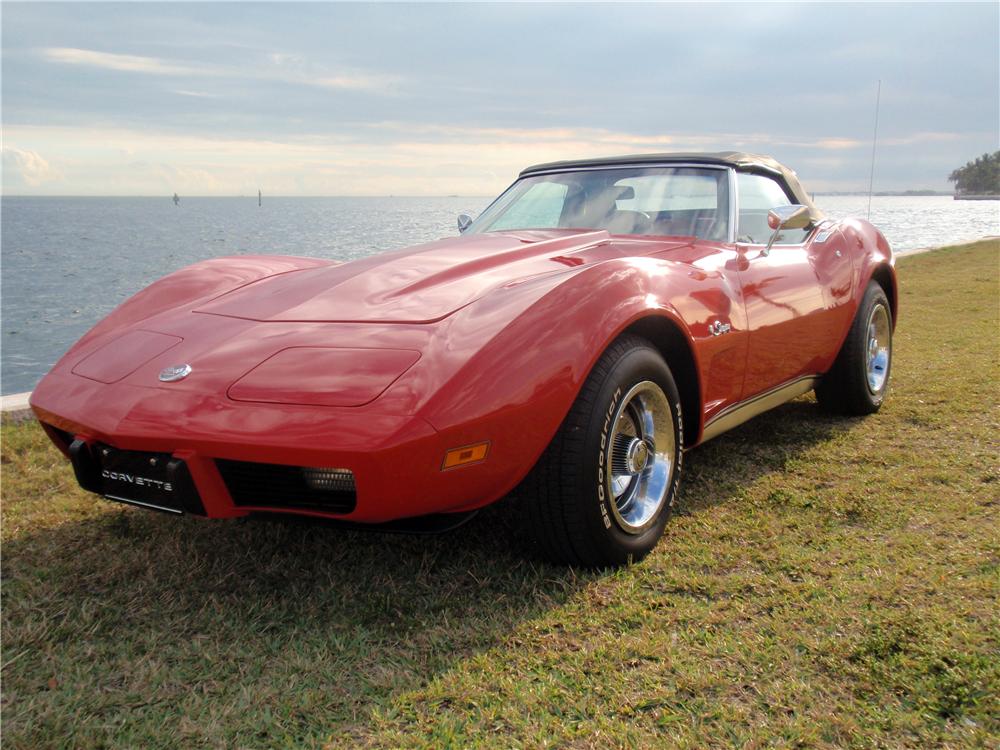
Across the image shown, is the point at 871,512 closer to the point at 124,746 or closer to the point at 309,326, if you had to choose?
the point at 309,326

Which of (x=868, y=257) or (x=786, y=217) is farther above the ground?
(x=786, y=217)

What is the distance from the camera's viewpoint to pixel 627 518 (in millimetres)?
2725

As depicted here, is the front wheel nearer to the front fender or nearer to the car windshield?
the front fender

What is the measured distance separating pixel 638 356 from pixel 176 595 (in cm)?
154

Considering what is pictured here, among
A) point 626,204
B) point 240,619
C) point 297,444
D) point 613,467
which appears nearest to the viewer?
point 297,444

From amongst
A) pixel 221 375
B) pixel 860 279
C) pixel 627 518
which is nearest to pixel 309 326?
pixel 221 375

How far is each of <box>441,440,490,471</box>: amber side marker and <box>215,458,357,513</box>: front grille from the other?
9.4 inches

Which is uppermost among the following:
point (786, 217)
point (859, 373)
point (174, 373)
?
point (786, 217)

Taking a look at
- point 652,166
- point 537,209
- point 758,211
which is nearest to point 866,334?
point 758,211

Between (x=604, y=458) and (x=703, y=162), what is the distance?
1.82m

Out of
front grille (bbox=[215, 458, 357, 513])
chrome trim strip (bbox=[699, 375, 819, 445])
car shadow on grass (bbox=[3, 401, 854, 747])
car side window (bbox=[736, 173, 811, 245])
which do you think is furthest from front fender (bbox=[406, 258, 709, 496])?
car side window (bbox=[736, 173, 811, 245])

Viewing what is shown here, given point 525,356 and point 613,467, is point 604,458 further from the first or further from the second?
point 525,356

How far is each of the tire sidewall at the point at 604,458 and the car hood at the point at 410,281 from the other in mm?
406

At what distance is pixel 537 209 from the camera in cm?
393
